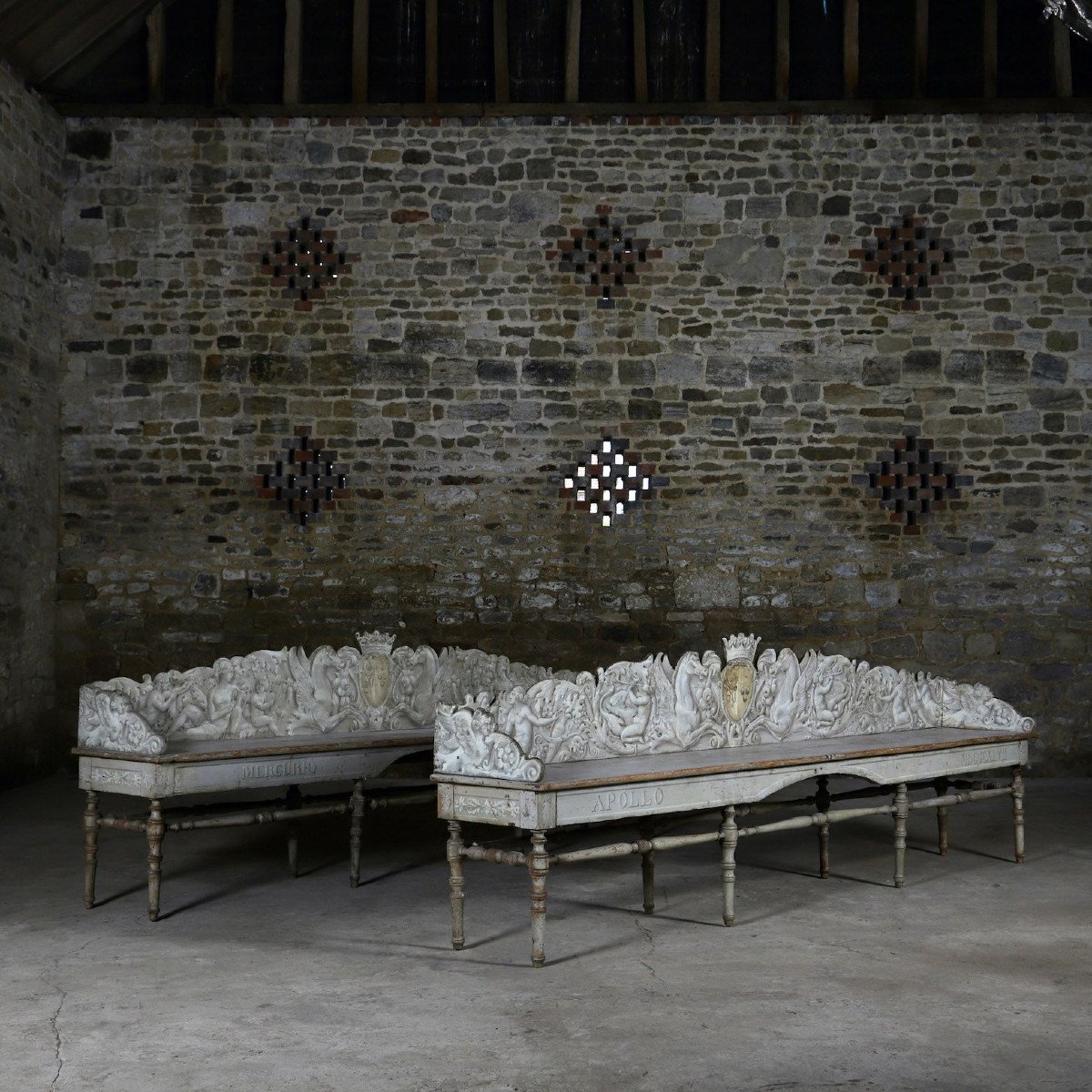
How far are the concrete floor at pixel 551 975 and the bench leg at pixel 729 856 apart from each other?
72mm

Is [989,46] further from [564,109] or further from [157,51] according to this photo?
[157,51]

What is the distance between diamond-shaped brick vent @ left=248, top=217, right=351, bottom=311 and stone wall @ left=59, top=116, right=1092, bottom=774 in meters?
0.09

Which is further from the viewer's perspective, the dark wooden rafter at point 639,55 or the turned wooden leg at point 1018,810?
the dark wooden rafter at point 639,55

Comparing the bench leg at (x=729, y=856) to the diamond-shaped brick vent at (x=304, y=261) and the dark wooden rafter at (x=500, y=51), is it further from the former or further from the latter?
the dark wooden rafter at (x=500, y=51)

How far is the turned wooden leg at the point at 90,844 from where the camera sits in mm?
4672

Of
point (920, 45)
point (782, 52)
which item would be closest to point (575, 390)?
point (782, 52)

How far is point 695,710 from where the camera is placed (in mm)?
4723

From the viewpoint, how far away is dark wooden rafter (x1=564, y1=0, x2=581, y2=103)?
27.6ft

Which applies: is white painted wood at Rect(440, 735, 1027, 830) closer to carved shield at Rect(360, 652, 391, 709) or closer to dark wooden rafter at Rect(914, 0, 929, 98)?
carved shield at Rect(360, 652, 391, 709)

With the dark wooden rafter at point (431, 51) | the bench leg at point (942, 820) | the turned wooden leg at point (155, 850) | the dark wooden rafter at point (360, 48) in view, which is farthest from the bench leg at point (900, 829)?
the dark wooden rafter at point (360, 48)

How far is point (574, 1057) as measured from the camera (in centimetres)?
320

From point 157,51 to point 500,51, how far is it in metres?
2.19

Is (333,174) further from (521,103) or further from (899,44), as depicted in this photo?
(899,44)

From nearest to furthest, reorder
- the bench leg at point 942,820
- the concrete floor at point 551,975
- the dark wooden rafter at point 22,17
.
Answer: the concrete floor at point 551,975 → the bench leg at point 942,820 → the dark wooden rafter at point 22,17
